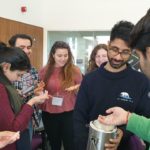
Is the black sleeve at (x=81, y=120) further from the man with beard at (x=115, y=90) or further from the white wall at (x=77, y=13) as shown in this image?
the white wall at (x=77, y=13)

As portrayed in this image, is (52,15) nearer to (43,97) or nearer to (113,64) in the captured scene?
(43,97)

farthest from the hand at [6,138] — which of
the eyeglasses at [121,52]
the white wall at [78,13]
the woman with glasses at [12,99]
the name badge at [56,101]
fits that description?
the white wall at [78,13]

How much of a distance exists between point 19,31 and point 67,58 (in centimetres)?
158

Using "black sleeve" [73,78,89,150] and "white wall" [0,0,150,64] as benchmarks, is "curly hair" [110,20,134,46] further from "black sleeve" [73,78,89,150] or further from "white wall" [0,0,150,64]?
"white wall" [0,0,150,64]

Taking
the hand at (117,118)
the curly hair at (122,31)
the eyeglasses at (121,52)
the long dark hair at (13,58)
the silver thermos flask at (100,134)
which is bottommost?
the silver thermos flask at (100,134)

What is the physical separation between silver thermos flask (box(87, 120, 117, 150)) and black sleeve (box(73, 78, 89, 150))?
0.25 meters

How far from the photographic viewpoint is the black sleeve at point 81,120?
158 cm

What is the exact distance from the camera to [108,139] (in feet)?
4.26

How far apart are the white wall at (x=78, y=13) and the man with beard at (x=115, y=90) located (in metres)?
3.07

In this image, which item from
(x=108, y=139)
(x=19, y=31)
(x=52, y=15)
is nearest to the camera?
(x=108, y=139)

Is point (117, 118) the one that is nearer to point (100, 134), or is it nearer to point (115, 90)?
point (100, 134)

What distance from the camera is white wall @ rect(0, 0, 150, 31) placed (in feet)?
14.8

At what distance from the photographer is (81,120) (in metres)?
1.59

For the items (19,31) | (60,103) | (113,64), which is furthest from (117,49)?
(19,31)
